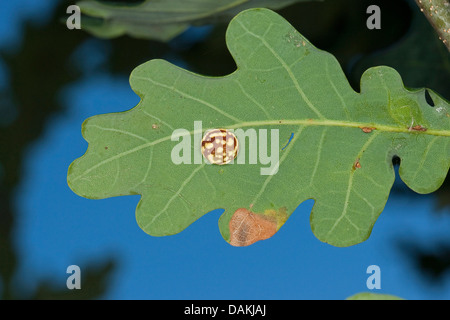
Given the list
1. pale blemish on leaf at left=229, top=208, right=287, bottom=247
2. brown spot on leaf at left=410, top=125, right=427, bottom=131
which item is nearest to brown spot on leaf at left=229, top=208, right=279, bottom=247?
pale blemish on leaf at left=229, top=208, right=287, bottom=247

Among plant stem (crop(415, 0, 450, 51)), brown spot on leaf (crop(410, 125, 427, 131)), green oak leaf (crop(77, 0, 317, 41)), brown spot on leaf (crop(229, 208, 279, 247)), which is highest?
green oak leaf (crop(77, 0, 317, 41))

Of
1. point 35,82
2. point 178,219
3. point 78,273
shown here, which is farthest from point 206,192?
point 35,82

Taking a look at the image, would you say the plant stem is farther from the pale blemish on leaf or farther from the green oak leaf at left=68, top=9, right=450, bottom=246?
the pale blemish on leaf

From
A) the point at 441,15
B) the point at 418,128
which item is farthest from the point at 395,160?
the point at 441,15

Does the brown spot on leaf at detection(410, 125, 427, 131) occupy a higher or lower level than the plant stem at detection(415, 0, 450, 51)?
lower

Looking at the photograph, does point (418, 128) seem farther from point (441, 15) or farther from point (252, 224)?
point (252, 224)

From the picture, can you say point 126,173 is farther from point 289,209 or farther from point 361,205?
point 361,205
